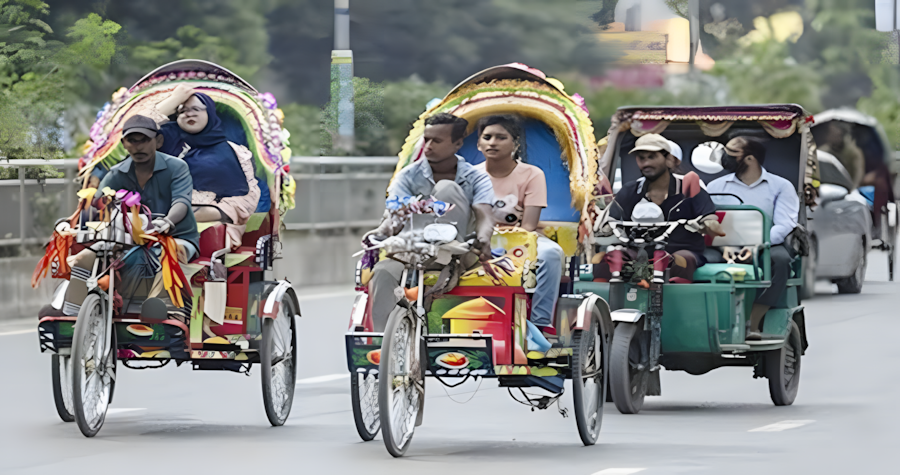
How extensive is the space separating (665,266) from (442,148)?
8.11 ft

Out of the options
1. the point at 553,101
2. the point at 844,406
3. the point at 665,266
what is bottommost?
the point at 844,406

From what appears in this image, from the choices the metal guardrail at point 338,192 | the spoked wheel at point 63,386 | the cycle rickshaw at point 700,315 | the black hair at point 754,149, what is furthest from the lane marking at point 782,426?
the metal guardrail at point 338,192

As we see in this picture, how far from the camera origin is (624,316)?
12242mm

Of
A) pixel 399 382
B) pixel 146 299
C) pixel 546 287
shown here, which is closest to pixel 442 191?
pixel 546 287

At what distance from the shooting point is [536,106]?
1188 centimetres

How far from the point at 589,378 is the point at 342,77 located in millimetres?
18799

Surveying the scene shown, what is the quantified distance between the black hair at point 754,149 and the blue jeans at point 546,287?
4.52 meters

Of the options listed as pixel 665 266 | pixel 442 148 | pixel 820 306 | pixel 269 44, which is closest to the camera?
pixel 442 148

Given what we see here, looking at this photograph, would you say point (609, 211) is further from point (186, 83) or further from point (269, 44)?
point (269, 44)

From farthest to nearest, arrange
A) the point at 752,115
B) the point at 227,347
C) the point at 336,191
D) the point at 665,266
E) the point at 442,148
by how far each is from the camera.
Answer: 1. the point at 336,191
2. the point at 752,115
3. the point at 665,266
4. the point at 227,347
5. the point at 442,148

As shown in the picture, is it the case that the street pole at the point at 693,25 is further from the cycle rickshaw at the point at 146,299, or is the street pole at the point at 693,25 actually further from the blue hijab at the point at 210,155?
the cycle rickshaw at the point at 146,299

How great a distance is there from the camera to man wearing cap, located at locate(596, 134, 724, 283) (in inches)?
510

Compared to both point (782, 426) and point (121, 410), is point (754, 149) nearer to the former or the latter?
point (782, 426)

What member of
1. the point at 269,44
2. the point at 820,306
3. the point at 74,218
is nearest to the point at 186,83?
the point at 74,218
